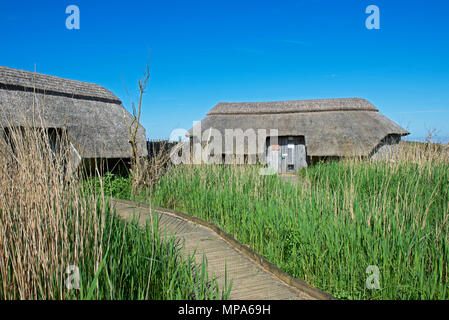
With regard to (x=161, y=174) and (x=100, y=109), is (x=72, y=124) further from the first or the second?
(x=161, y=174)

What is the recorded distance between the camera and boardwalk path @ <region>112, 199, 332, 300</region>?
3.00 meters

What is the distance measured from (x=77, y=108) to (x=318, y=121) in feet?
39.0

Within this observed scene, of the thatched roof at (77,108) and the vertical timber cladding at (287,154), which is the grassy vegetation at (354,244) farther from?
the vertical timber cladding at (287,154)

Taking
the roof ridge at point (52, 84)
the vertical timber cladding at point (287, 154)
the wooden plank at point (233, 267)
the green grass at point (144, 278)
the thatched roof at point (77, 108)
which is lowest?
the wooden plank at point (233, 267)

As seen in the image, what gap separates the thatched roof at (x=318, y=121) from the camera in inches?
651

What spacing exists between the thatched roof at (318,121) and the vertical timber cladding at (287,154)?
0.52 meters

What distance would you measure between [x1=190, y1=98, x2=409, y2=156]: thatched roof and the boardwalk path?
12399mm

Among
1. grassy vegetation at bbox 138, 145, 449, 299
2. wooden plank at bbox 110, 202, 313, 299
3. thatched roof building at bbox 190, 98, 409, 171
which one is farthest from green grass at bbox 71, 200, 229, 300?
thatched roof building at bbox 190, 98, 409, 171

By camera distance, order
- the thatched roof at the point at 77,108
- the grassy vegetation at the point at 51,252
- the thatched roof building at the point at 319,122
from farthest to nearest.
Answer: the thatched roof building at the point at 319,122, the thatched roof at the point at 77,108, the grassy vegetation at the point at 51,252

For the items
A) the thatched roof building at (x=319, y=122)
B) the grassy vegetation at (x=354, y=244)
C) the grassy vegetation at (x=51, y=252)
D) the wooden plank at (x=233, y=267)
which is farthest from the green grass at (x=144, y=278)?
the thatched roof building at (x=319, y=122)

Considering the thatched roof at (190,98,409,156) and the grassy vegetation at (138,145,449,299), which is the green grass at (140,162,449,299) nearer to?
the grassy vegetation at (138,145,449,299)

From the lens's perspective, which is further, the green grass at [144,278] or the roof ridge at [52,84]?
the roof ridge at [52,84]

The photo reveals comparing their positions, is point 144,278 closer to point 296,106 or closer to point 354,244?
point 354,244

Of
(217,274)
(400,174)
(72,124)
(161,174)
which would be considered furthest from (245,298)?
(72,124)
